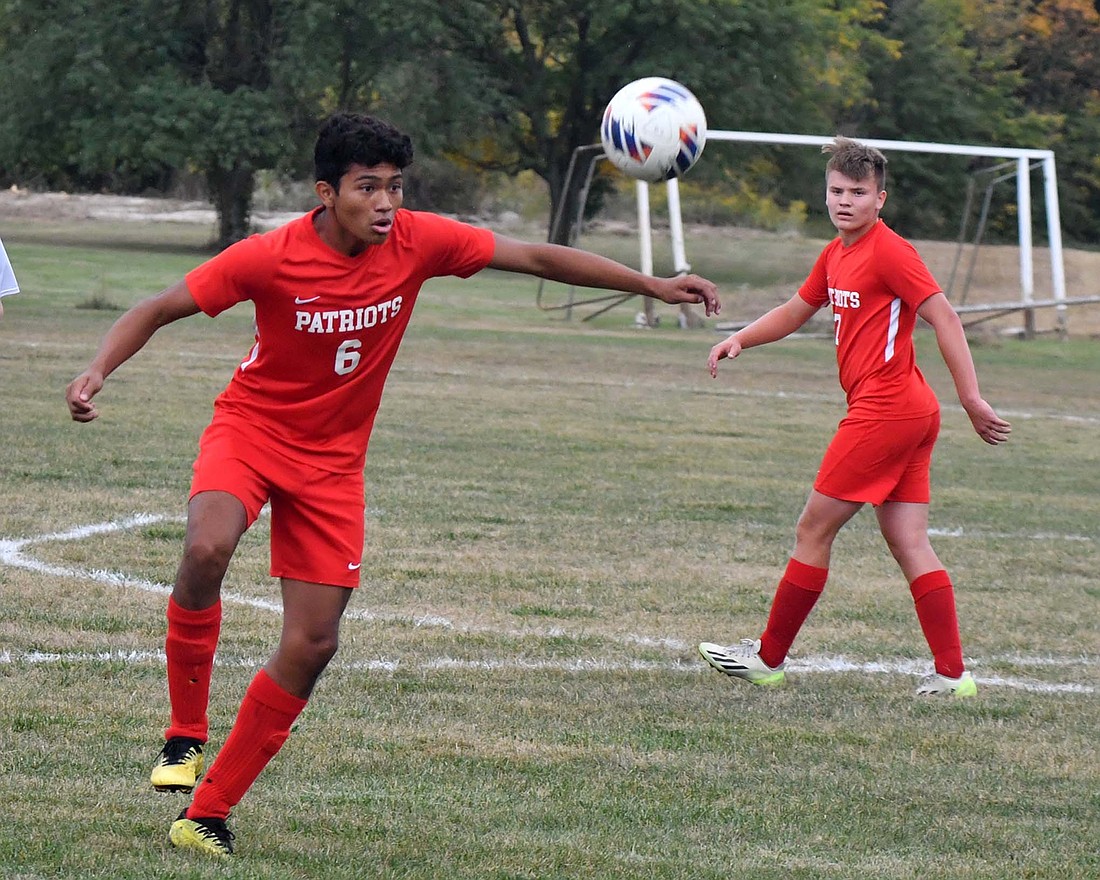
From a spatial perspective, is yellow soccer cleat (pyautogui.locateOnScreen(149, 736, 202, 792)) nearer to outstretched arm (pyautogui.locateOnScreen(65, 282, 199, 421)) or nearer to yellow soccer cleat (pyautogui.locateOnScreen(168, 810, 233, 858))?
yellow soccer cleat (pyautogui.locateOnScreen(168, 810, 233, 858))

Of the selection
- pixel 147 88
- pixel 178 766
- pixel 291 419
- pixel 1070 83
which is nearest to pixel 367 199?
pixel 291 419

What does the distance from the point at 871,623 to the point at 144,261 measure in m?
30.8

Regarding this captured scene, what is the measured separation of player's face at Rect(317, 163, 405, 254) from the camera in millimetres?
3959

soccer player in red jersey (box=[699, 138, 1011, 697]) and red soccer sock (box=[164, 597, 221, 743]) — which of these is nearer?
red soccer sock (box=[164, 597, 221, 743])

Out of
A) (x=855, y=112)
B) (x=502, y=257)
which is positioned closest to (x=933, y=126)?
(x=855, y=112)

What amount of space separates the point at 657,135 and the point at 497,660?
214 centimetres

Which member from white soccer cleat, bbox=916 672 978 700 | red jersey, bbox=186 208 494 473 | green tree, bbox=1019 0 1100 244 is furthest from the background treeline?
red jersey, bbox=186 208 494 473

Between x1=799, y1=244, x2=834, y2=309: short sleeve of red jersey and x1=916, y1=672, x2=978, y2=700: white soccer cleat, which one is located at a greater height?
x1=799, y1=244, x2=834, y2=309: short sleeve of red jersey

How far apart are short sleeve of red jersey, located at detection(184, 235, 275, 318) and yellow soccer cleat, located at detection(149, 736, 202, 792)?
1.08 meters

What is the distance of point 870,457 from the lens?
18.8 ft

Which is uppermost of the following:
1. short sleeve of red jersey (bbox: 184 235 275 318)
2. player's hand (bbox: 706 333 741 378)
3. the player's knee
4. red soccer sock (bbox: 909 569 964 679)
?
short sleeve of red jersey (bbox: 184 235 275 318)

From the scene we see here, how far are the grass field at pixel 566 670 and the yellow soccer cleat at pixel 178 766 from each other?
0.29 ft

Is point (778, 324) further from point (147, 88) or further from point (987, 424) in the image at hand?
point (147, 88)

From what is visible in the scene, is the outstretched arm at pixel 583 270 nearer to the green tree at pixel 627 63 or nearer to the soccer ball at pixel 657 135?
the soccer ball at pixel 657 135
